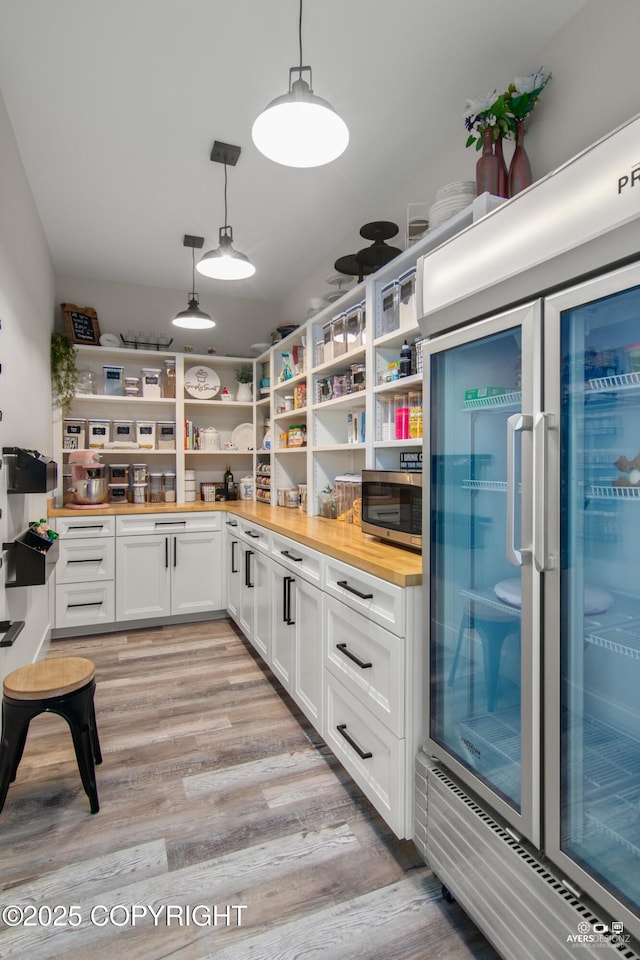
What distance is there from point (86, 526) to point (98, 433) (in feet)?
3.00

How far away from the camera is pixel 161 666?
10.5 ft

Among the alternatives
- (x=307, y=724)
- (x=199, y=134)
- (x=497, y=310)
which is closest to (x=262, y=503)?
(x=307, y=724)

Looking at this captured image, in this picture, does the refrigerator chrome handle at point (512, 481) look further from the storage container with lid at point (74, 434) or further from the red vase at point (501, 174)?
the storage container with lid at point (74, 434)

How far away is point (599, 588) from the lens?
111 centimetres

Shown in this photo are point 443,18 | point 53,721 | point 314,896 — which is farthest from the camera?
point 53,721

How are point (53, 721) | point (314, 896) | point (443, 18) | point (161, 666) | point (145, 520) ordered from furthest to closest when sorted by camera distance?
1. point (145, 520)
2. point (161, 666)
3. point (53, 721)
4. point (443, 18)
5. point (314, 896)

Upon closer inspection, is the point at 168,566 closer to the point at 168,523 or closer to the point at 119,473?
the point at 168,523

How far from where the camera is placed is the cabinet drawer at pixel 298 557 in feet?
7.40

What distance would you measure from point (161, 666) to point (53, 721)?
0.72m

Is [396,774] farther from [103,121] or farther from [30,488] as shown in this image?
[103,121]

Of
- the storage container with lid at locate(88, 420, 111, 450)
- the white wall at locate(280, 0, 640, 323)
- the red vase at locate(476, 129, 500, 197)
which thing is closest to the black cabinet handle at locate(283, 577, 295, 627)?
the red vase at locate(476, 129, 500, 197)

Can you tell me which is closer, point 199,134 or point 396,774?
point 396,774

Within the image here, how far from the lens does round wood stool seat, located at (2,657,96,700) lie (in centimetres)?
178

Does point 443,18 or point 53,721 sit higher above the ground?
point 443,18
